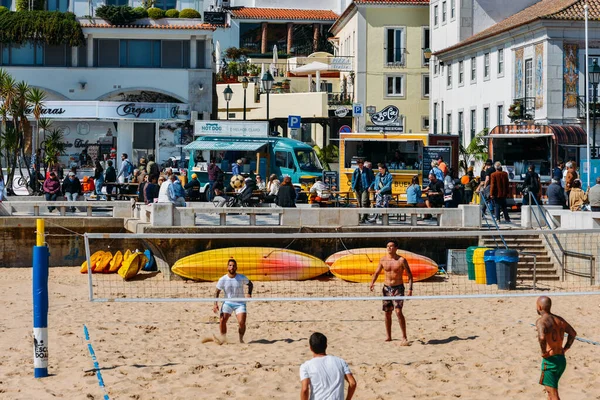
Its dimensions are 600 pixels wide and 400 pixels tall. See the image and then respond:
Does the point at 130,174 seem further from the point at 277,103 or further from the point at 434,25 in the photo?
the point at 434,25

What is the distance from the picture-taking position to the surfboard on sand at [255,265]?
23797 millimetres

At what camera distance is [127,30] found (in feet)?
158

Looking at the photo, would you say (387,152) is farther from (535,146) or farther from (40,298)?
(40,298)

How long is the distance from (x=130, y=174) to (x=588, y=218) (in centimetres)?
Result: 1686

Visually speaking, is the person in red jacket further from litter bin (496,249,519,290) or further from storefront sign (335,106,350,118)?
storefront sign (335,106,350,118)

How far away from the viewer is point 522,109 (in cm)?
4438

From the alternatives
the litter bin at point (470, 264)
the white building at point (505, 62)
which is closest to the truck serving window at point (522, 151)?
the white building at point (505, 62)

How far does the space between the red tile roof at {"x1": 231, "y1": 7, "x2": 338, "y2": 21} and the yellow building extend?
10.8m

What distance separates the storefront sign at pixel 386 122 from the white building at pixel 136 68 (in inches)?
562

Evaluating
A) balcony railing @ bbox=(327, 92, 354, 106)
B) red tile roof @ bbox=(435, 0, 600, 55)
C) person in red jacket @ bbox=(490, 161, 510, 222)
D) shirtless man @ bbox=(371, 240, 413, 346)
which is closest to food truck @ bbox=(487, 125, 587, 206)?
red tile roof @ bbox=(435, 0, 600, 55)

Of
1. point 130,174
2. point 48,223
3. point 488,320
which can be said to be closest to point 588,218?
point 488,320

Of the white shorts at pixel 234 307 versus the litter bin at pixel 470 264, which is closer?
the white shorts at pixel 234 307

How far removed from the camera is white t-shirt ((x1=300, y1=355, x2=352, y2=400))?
31.6 ft

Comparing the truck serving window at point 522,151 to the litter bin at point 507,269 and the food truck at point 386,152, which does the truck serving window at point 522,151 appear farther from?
the litter bin at point 507,269
